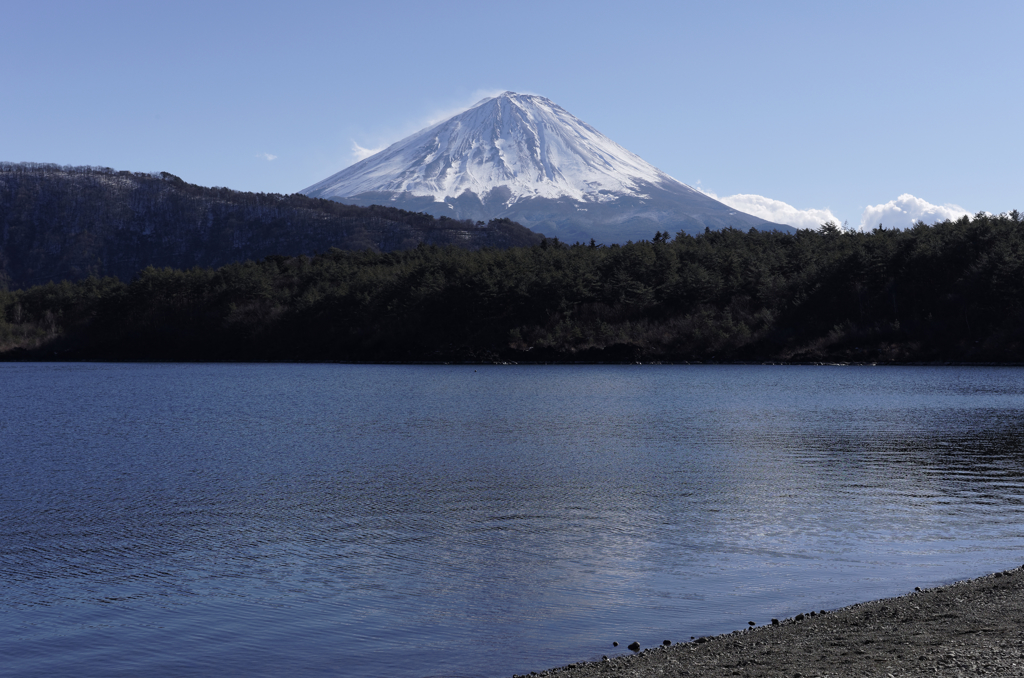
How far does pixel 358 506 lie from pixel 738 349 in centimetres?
9035

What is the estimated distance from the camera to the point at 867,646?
968 cm

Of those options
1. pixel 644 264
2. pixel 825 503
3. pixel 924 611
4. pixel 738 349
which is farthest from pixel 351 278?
pixel 924 611

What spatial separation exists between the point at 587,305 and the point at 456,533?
99827 millimetres

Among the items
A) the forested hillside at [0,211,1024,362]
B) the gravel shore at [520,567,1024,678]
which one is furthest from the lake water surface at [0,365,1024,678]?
the forested hillside at [0,211,1024,362]

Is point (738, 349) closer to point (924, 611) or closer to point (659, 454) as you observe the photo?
point (659, 454)

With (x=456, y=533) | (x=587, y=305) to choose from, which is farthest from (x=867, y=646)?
(x=587, y=305)

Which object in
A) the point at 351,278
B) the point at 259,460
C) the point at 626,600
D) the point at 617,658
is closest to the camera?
the point at 617,658

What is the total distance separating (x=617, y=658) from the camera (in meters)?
9.99

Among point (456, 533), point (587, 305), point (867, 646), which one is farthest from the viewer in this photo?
point (587, 305)

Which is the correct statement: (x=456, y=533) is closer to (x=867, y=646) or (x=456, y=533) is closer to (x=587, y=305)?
(x=867, y=646)

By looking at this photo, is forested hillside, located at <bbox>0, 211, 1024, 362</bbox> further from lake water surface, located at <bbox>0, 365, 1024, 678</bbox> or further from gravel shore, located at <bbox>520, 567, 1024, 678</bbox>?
gravel shore, located at <bbox>520, 567, 1024, 678</bbox>

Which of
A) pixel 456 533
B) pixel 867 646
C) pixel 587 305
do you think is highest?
pixel 587 305

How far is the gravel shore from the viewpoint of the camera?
8844 millimetres

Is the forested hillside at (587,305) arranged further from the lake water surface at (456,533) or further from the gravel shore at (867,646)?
the gravel shore at (867,646)
